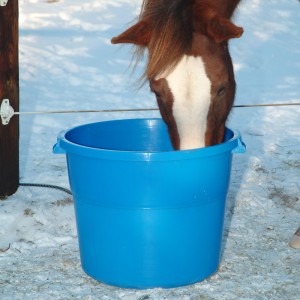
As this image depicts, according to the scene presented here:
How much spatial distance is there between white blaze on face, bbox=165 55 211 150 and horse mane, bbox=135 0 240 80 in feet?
0.13

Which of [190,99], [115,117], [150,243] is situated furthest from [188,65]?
[115,117]

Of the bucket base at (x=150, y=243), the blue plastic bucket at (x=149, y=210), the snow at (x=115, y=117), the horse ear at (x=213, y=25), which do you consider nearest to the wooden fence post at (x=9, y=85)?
the snow at (x=115, y=117)

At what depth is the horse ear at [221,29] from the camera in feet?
8.04

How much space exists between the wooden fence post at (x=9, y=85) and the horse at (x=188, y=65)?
1.09 meters

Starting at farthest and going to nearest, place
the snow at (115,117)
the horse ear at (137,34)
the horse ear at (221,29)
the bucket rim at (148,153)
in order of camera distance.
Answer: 1. the snow at (115,117)
2. the horse ear at (137,34)
3. the horse ear at (221,29)
4. the bucket rim at (148,153)

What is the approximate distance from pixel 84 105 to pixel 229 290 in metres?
3.42

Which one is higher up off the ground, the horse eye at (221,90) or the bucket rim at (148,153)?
the horse eye at (221,90)

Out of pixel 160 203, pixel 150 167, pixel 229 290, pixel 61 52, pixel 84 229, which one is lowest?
pixel 61 52

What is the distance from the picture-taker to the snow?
2.72 metres

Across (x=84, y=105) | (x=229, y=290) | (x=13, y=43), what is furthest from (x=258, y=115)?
(x=229, y=290)

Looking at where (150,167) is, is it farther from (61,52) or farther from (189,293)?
(61,52)

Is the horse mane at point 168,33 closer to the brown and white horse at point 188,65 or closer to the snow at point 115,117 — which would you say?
the brown and white horse at point 188,65

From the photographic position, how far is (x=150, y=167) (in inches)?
92.4

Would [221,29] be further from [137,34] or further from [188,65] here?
[137,34]
